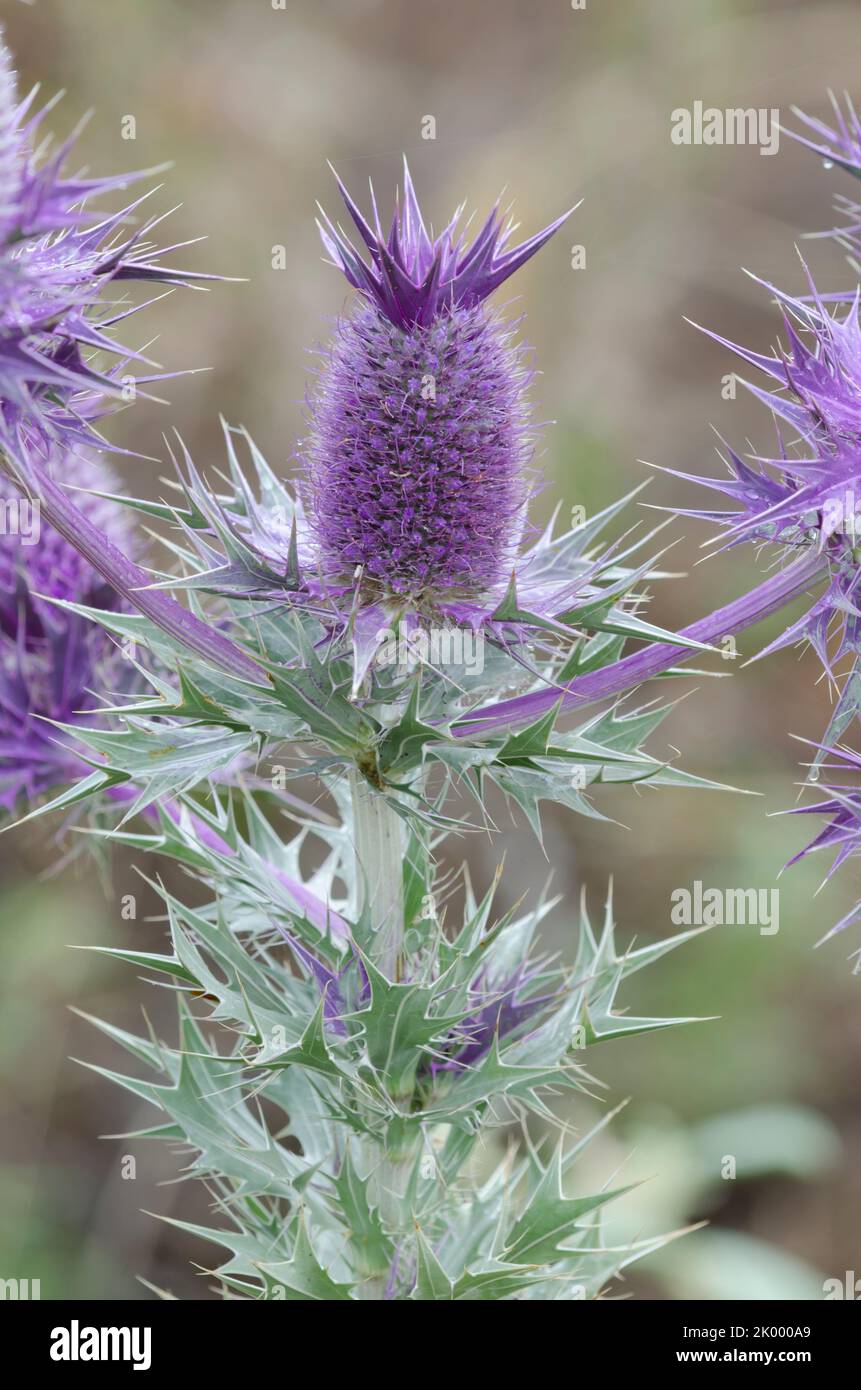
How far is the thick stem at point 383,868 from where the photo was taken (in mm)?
1969

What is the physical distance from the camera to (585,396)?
6250mm

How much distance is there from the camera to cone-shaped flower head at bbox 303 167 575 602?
5.58ft

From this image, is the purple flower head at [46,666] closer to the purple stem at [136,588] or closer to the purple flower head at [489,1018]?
the purple stem at [136,588]

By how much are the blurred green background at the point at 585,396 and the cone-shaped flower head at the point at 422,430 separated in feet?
8.70

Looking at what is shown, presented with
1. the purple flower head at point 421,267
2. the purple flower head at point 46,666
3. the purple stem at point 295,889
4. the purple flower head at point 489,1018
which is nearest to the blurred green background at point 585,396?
the purple flower head at point 46,666

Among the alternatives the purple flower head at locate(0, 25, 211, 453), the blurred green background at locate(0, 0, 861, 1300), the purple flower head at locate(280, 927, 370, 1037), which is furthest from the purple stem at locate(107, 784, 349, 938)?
the blurred green background at locate(0, 0, 861, 1300)

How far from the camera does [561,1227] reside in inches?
79.0

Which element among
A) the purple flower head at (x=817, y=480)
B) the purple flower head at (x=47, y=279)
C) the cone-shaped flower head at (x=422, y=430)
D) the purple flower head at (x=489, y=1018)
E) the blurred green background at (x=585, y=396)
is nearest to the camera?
the purple flower head at (x=47, y=279)

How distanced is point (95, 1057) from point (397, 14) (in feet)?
19.6

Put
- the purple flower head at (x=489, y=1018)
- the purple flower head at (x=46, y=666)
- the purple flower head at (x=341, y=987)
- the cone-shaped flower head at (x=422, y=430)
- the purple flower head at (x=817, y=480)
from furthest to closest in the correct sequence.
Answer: the purple flower head at (x=46, y=666) < the purple flower head at (x=489, y=1018) < the purple flower head at (x=341, y=987) < the cone-shaped flower head at (x=422, y=430) < the purple flower head at (x=817, y=480)

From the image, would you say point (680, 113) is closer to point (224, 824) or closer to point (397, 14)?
point (397, 14)

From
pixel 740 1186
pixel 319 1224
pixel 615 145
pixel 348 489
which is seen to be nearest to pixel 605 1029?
pixel 319 1224

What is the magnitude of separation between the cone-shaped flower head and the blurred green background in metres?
2.65

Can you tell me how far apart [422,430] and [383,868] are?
2.28 feet
